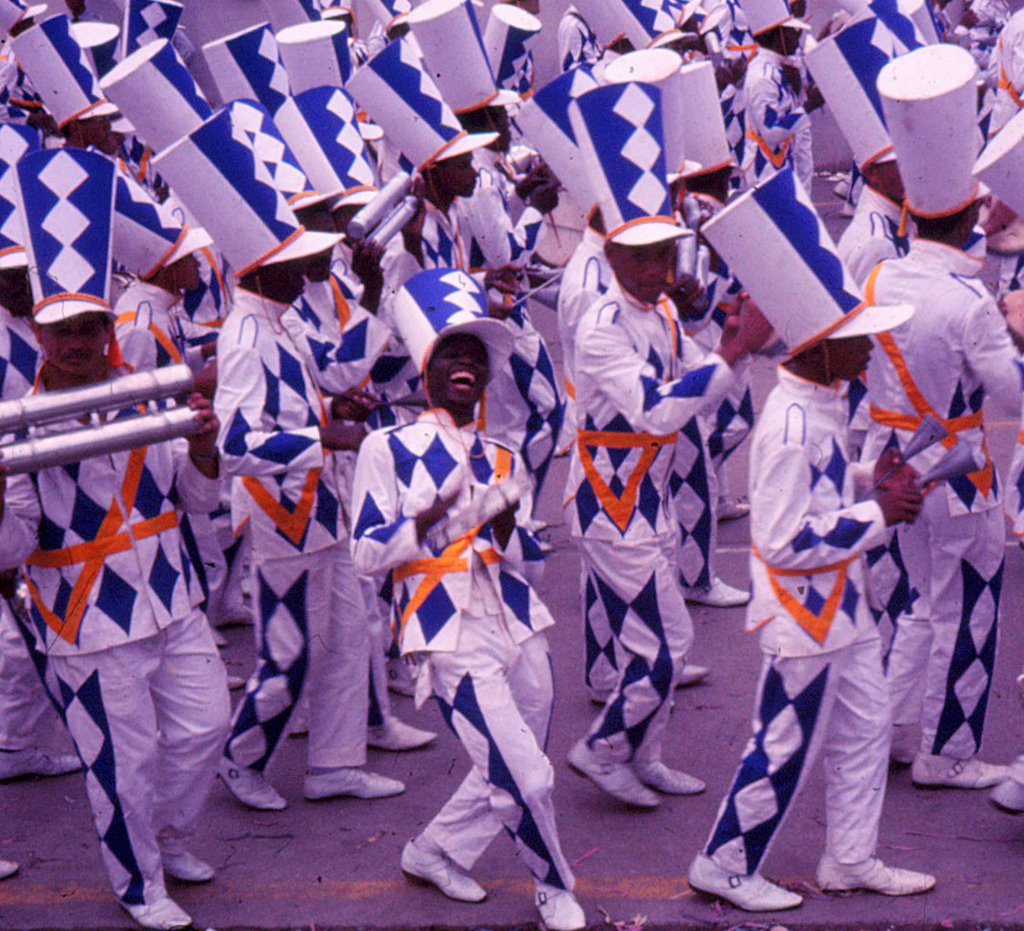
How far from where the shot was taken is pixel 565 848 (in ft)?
17.4

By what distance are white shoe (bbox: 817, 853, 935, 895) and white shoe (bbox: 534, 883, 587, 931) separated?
722mm

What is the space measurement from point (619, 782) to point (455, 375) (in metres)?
1.61

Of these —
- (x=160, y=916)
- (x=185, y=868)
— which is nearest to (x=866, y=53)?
(x=185, y=868)

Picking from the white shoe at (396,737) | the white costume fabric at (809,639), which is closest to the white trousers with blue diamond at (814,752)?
the white costume fabric at (809,639)

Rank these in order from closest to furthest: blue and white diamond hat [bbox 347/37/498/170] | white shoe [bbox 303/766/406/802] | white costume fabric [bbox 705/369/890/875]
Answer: white costume fabric [bbox 705/369/890/875] → white shoe [bbox 303/766/406/802] → blue and white diamond hat [bbox 347/37/498/170]

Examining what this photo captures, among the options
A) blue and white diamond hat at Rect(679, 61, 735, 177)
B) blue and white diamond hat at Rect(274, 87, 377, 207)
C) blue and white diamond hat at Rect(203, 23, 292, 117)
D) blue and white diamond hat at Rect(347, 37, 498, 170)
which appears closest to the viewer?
blue and white diamond hat at Rect(347, 37, 498, 170)

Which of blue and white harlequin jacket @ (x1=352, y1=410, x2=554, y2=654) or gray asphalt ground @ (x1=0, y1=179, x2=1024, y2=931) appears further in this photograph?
gray asphalt ground @ (x1=0, y1=179, x2=1024, y2=931)

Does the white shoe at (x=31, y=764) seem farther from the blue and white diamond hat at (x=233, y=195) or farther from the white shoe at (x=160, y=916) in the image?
the blue and white diamond hat at (x=233, y=195)

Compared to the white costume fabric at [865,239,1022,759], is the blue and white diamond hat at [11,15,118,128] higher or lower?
higher

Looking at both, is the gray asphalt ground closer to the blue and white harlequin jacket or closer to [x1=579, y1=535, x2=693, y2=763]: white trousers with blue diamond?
[x1=579, y1=535, x2=693, y2=763]: white trousers with blue diamond

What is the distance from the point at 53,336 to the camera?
182 inches

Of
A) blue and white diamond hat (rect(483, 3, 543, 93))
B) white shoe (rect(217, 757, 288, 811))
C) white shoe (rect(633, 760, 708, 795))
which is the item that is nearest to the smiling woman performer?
white shoe (rect(633, 760, 708, 795))

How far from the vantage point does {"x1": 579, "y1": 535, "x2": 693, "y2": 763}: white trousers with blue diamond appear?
5383mm

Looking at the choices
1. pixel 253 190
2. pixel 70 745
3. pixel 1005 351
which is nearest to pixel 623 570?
pixel 1005 351
